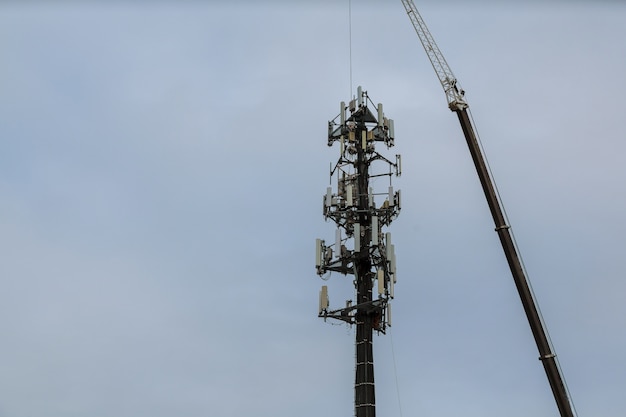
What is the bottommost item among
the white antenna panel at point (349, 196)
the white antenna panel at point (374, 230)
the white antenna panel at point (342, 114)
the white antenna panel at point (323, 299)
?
the white antenna panel at point (323, 299)

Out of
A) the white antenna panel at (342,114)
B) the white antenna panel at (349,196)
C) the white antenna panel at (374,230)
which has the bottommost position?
the white antenna panel at (374,230)

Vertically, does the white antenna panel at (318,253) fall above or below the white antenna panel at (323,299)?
above

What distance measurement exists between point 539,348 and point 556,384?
3.41 m

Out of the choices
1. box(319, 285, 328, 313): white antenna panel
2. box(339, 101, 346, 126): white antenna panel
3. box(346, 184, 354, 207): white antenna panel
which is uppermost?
box(339, 101, 346, 126): white antenna panel

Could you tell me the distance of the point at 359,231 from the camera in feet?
220

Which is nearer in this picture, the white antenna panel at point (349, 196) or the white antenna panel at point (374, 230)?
the white antenna panel at point (374, 230)

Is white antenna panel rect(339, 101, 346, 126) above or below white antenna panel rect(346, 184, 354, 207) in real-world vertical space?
above

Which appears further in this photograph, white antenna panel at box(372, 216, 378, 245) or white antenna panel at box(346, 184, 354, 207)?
white antenna panel at box(346, 184, 354, 207)

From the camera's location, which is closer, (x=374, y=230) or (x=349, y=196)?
(x=374, y=230)

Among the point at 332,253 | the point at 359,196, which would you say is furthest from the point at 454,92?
the point at 332,253

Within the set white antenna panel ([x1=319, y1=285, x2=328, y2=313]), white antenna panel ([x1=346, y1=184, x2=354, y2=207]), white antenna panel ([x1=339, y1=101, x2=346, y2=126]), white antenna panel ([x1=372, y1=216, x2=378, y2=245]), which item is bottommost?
white antenna panel ([x1=319, y1=285, x2=328, y2=313])

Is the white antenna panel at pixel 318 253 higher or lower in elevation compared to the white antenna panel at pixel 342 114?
lower

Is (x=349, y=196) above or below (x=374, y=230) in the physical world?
above

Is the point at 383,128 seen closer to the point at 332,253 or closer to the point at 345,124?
the point at 345,124
